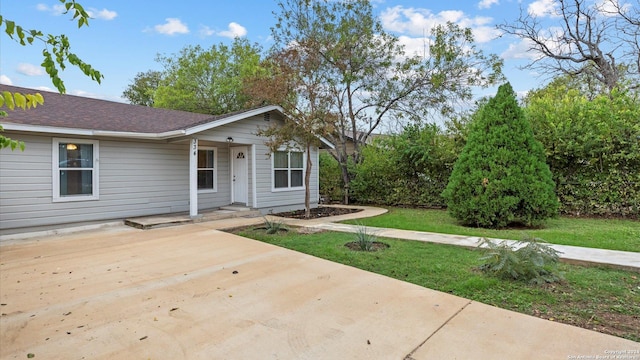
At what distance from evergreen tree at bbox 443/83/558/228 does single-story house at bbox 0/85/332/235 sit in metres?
5.18

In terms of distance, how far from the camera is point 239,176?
11.4 metres

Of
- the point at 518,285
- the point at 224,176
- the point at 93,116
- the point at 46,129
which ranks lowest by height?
the point at 518,285

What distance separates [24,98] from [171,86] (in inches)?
982

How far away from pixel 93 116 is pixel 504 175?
34.8ft

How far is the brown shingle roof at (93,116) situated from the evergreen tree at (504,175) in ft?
22.7

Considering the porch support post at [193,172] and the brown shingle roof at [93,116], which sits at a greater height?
the brown shingle roof at [93,116]

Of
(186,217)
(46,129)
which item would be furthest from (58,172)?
(186,217)

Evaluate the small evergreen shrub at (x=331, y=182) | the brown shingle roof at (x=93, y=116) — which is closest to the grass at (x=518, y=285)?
the brown shingle roof at (x=93, y=116)

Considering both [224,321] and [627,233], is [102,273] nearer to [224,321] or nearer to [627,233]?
[224,321]

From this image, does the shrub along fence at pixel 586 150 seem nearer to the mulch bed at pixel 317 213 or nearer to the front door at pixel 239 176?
the mulch bed at pixel 317 213

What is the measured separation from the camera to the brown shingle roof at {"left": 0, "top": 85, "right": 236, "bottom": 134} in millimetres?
7738

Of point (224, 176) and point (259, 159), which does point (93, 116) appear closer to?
point (224, 176)

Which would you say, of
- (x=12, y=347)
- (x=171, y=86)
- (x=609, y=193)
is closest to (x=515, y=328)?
(x=12, y=347)

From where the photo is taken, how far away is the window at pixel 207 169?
1070 cm
